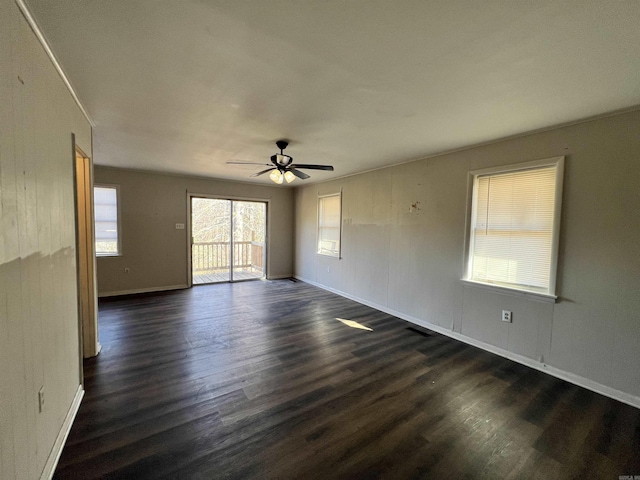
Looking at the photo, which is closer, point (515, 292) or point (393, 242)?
point (515, 292)

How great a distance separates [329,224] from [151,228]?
12.7 ft

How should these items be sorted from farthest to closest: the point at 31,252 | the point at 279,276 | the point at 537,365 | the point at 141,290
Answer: the point at 279,276 → the point at 141,290 → the point at 537,365 → the point at 31,252

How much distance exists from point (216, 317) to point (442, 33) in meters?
4.24

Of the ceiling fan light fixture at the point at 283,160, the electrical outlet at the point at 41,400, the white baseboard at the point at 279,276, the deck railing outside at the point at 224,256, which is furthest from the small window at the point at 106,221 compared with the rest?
the electrical outlet at the point at 41,400

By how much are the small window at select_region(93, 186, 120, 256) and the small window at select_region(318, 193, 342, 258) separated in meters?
4.25

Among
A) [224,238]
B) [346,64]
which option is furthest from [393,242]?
[224,238]

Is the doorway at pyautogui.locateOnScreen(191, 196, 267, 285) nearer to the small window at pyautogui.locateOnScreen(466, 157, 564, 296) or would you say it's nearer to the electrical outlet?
the small window at pyautogui.locateOnScreen(466, 157, 564, 296)

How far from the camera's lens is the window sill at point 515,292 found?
8.98 ft

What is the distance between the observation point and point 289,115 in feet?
8.28

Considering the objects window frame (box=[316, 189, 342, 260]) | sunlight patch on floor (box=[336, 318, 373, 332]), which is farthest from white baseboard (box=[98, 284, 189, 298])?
sunlight patch on floor (box=[336, 318, 373, 332])

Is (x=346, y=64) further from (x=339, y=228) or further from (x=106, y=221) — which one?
(x=106, y=221)

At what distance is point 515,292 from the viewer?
2.99 metres

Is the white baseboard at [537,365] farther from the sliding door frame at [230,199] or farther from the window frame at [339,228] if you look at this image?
the sliding door frame at [230,199]

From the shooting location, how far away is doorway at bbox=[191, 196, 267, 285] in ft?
22.8
